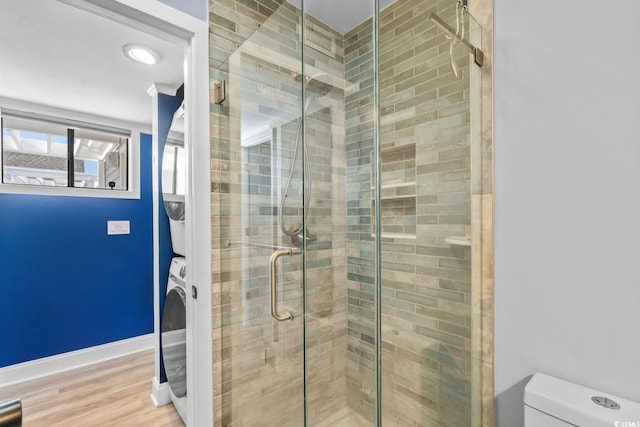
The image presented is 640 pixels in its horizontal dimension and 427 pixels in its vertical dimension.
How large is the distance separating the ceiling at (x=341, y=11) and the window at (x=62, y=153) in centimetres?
277

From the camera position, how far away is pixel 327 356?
1.17m

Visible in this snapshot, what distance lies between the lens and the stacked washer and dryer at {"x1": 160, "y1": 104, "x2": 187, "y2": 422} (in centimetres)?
188

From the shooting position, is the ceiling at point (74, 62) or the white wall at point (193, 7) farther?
the ceiling at point (74, 62)

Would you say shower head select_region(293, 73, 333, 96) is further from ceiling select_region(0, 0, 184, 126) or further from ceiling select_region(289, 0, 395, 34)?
ceiling select_region(0, 0, 184, 126)

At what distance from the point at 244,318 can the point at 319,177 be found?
80 centimetres

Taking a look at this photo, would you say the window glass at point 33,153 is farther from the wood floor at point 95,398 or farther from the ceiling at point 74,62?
the wood floor at point 95,398

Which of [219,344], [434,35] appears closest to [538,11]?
[434,35]

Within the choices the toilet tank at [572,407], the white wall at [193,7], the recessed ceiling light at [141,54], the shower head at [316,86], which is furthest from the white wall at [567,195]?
the recessed ceiling light at [141,54]

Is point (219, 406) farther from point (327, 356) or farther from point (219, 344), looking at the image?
point (327, 356)

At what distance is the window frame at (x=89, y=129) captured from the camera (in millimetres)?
2599

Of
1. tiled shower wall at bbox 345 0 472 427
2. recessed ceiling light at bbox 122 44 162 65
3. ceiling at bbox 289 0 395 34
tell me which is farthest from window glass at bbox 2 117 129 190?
tiled shower wall at bbox 345 0 472 427

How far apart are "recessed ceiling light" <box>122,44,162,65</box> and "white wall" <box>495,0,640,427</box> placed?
194 cm

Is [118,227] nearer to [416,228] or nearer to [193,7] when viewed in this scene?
[193,7]

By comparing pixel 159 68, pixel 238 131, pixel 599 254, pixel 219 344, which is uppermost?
pixel 159 68
